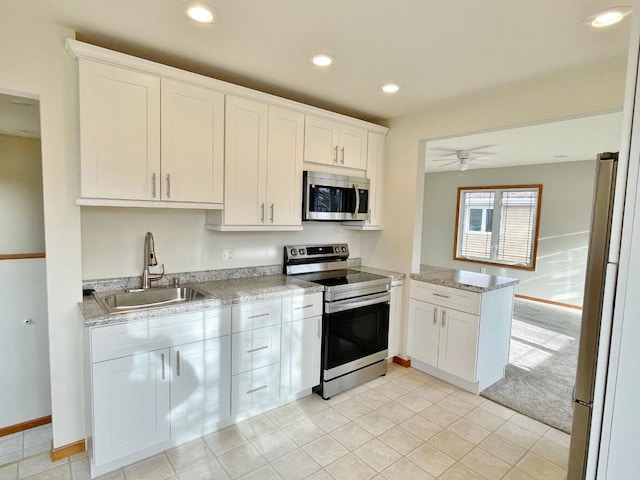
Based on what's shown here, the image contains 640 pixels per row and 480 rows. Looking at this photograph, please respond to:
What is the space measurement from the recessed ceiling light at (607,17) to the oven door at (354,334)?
227 centimetres

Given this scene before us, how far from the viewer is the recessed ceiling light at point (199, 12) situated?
66.3 inches

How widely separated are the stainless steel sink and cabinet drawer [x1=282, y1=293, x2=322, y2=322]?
22.8 inches

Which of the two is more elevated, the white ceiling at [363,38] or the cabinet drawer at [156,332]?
the white ceiling at [363,38]

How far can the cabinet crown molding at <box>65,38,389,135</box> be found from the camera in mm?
1903

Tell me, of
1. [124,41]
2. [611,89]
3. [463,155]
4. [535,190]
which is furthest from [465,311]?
[535,190]

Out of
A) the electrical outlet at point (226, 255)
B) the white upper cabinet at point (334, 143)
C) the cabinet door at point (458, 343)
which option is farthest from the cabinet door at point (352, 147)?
the cabinet door at point (458, 343)

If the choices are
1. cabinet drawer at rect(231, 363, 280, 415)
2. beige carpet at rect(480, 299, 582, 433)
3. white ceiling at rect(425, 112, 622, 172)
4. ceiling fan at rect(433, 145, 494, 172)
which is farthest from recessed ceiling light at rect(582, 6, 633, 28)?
ceiling fan at rect(433, 145, 494, 172)

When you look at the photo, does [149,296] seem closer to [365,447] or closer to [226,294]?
[226,294]

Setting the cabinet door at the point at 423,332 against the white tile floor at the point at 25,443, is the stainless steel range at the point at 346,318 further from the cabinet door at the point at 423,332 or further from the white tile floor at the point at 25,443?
the white tile floor at the point at 25,443

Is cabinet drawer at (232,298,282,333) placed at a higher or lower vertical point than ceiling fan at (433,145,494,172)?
lower

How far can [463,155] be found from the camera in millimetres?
4980

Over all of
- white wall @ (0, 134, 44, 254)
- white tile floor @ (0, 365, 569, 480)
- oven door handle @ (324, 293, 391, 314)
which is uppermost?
white wall @ (0, 134, 44, 254)

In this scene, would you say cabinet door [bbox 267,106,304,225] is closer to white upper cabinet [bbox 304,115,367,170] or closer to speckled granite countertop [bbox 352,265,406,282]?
white upper cabinet [bbox 304,115,367,170]

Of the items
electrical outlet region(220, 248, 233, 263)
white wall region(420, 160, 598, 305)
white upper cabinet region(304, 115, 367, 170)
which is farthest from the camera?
white wall region(420, 160, 598, 305)
